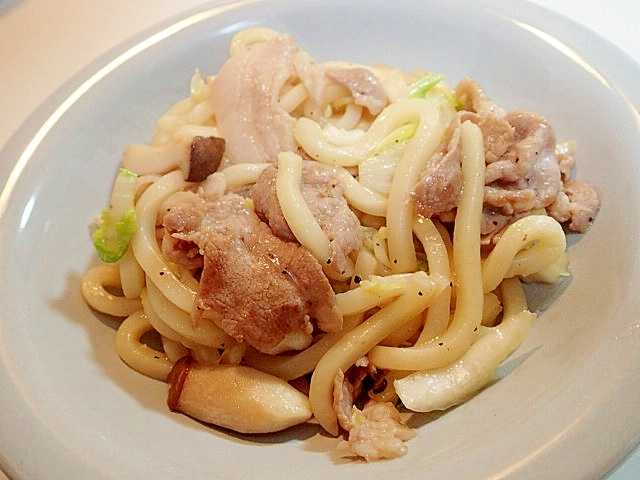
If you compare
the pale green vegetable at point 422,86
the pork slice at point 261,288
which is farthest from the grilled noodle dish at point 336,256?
the pale green vegetable at point 422,86

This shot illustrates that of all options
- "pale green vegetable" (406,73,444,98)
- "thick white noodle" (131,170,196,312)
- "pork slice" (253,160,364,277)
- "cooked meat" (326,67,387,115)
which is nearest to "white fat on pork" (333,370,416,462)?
"pork slice" (253,160,364,277)

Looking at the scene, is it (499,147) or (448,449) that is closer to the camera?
(448,449)

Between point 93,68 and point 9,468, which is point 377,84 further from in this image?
point 9,468

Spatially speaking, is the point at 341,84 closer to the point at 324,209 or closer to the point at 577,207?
the point at 324,209

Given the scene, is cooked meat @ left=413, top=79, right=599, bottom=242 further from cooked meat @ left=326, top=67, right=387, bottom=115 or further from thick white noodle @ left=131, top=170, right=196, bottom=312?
thick white noodle @ left=131, top=170, right=196, bottom=312

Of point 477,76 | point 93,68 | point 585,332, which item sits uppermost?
point 477,76

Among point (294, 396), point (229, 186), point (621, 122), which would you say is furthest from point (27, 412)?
point (621, 122)
